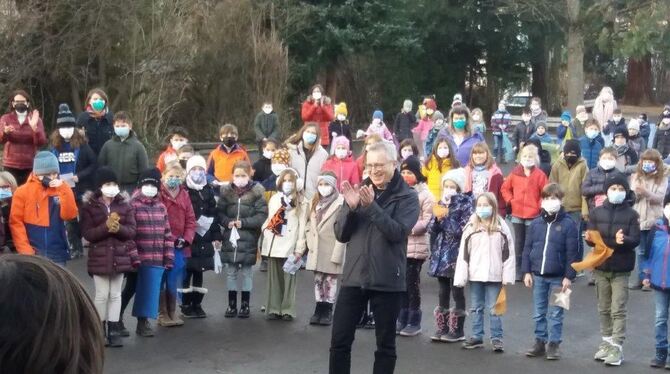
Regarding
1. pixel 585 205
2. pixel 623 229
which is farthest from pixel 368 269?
pixel 585 205

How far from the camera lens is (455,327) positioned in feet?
32.4

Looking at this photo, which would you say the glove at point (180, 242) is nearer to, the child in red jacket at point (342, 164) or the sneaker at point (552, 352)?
the child in red jacket at point (342, 164)

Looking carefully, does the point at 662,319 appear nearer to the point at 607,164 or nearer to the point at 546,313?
the point at 546,313

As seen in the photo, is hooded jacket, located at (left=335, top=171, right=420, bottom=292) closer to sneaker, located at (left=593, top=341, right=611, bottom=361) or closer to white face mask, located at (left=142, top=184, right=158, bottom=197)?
sneaker, located at (left=593, top=341, right=611, bottom=361)

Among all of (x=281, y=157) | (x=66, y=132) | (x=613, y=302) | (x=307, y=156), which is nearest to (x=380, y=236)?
(x=613, y=302)

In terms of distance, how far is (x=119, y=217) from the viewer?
369 inches

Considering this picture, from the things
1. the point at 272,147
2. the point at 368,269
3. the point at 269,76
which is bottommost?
the point at 368,269

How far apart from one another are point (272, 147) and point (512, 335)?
14.9 ft

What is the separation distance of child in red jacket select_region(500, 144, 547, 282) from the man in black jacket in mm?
4587

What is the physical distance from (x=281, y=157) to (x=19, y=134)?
3.45 m

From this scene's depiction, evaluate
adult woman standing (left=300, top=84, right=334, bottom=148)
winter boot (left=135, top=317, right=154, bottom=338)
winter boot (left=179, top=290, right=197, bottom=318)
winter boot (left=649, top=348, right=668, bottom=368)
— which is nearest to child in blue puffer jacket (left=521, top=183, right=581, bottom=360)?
winter boot (left=649, top=348, right=668, bottom=368)

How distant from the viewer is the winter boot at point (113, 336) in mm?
9492

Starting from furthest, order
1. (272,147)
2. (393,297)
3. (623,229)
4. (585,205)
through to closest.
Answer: (272,147) → (585,205) → (623,229) → (393,297)

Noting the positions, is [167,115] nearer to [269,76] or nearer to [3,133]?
[269,76]
